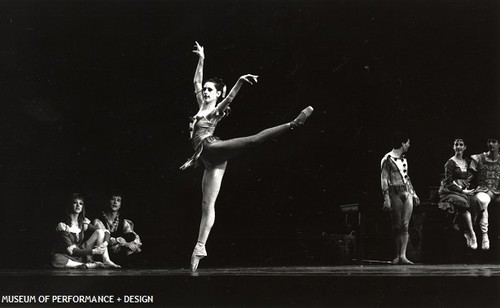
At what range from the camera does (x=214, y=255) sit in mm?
6445

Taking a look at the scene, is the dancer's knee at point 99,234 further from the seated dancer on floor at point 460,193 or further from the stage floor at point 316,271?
the seated dancer on floor at point 460,193

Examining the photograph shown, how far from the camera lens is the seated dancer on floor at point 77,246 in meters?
6.08

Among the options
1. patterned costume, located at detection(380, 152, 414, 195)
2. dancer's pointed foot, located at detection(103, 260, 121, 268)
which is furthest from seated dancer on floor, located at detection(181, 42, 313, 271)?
patterned costume, located at detection(380, 152, 414, 195)

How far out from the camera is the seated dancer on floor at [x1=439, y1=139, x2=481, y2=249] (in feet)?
21.4

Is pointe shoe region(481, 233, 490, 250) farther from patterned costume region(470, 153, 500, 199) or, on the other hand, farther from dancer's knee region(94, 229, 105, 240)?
dancer's knee region(94, 229, 105, 240)

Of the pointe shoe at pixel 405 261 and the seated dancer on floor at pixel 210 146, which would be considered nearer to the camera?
the seated dancer on floor at pixel 210 146

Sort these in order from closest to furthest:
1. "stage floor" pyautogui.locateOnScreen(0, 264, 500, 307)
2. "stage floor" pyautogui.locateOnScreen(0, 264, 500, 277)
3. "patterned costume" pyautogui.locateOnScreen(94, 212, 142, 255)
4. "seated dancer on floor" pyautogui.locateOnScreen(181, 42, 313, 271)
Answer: "stage floor" pyautogui.locateOnScreen(0, 264, 500, 307)
"stage floor" pyautogui.locateOnScreen(0, 264, 500, 277)
"seated dancer on floor" pyautogui.locateOnScreen(181, 42, 313, 271)
"patterned costume" pyautogui.locateOnScreen(94, 212, 142, 255)

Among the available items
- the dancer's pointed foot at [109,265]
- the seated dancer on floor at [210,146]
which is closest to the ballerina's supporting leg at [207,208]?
the seated dancer on floor at [210,146]

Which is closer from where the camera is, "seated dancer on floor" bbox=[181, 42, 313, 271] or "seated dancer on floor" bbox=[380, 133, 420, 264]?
"seated dancer on floor" bbox=[181, 42, 313, 271]

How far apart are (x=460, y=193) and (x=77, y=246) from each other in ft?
11.5

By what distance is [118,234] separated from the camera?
632 centimetres

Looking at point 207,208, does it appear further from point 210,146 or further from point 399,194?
point 399,194

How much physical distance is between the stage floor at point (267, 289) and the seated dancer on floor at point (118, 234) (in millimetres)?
825

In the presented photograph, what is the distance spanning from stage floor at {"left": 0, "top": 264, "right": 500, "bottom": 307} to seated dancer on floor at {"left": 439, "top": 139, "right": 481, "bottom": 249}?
1.19m
